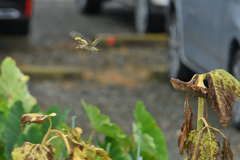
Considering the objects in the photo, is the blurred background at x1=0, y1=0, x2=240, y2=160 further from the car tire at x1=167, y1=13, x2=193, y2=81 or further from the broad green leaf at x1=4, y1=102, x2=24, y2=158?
the broad green leaf at x1=4, y1=102, x2=24, y2=158

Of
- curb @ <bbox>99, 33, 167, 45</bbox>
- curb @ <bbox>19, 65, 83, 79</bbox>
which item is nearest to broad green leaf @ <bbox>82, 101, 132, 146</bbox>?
curb @ <bbox>19, 65, 83, 79</bbox>

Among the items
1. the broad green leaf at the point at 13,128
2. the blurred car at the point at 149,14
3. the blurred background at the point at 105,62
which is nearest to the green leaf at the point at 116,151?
the broad green leaf at the point at 13,128

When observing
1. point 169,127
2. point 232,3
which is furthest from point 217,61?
point 169,127

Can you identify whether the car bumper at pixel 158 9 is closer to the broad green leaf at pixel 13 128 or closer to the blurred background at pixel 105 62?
the blurred background at pixel 105 62

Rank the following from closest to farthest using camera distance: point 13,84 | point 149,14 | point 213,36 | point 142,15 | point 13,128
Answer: point 13,128
point 13,84
point 213,36
point 149,14
point 142,15

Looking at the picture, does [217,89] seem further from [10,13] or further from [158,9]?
[158,9]

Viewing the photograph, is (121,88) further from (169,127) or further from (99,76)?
(169,127)

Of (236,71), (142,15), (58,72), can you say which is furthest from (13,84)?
(142,15)

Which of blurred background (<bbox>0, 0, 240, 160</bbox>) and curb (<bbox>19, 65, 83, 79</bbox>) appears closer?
blurred background (<bbox>0, 0, 240, 160</bbox>)
